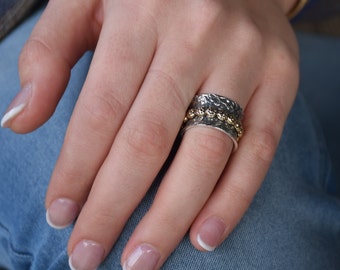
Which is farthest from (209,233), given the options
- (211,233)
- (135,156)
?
(135,156)

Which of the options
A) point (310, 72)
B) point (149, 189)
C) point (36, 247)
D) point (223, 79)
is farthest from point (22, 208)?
point (310, 72)

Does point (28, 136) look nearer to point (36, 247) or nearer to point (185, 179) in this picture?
point (36, 247)

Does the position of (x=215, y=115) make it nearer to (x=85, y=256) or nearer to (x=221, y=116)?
(x=221, y=116)

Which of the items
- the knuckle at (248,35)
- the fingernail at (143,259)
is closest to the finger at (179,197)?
the fingernail at (143,259)

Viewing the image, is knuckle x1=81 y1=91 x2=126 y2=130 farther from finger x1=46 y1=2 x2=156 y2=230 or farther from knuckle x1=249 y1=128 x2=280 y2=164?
knuckle x1=249 y1=128 x2=280 y2=164

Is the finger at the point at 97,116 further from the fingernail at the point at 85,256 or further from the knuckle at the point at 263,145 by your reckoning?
the knuckle at the point at 263,145

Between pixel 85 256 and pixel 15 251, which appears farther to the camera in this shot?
pixel 15 251

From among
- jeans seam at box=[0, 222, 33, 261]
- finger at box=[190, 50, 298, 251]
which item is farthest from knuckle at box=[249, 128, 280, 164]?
jeans seam at box=[0, 222, 33, 261]
